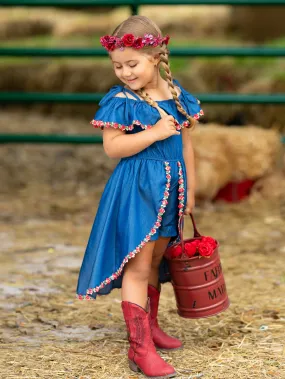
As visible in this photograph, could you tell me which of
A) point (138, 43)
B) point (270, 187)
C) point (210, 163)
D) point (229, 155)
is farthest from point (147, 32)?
point (270, 187)

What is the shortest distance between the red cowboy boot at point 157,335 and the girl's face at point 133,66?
27.9 inches

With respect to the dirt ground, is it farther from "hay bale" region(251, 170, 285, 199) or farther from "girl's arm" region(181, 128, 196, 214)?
"girl's arm" region(181, 128, 196, 214)

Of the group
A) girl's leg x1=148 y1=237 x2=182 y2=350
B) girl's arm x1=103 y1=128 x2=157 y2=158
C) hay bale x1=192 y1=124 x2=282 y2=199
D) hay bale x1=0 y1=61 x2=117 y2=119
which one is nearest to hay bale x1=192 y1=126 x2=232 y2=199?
hay bale x1=192 y1=124 x2=282 y2=199

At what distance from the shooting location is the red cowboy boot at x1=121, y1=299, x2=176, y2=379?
2.56 meters

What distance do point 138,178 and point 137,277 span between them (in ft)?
1.05

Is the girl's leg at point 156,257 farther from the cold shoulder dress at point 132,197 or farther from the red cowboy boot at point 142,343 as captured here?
the red cowboy boot at point 142,343

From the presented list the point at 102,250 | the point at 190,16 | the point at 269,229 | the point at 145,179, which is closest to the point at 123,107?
the point at 145,179

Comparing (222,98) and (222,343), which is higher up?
(222,98)

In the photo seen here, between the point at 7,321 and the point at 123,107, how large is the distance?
41.4 inches

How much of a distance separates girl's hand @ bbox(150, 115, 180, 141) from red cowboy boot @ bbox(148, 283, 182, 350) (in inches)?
22.7

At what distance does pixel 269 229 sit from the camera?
4.48 metres

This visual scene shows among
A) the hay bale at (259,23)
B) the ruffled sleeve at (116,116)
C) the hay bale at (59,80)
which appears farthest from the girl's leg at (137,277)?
the hay bale at (259,23)

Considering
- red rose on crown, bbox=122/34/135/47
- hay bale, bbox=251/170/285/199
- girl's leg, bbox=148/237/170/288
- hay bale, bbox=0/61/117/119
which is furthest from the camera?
hay bale, bbox=0/61/117/119

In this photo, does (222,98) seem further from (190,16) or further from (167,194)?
(190,16)
